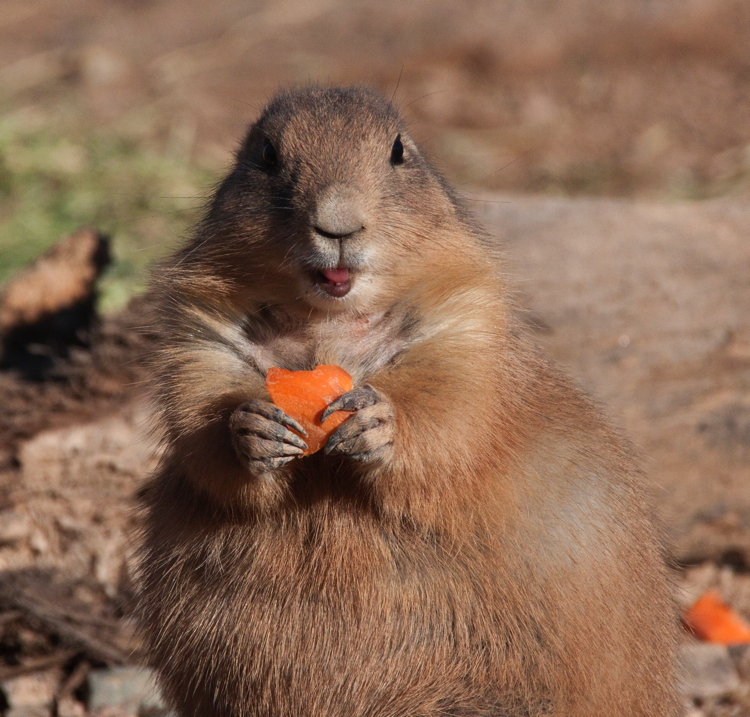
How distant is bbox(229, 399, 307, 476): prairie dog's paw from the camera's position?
3379mm

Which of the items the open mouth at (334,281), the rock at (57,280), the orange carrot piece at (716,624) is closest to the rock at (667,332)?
the orange carrot piece at (716,624)

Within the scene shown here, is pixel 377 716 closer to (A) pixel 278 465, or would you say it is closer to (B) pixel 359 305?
(A) pixel 278 465

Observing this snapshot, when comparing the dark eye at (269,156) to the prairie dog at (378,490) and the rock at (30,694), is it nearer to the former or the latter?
the prairie dog at (378,490)

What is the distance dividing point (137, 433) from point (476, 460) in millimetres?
3107

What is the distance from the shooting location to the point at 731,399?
20.3 ft

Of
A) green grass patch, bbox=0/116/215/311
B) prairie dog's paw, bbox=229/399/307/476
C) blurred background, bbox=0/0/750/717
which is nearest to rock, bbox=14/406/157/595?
blurred background, bbox=0/0/750/717

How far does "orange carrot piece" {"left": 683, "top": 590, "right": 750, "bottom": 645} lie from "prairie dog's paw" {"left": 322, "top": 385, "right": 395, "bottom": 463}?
10.3ft

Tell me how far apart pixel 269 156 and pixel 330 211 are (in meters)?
0.63

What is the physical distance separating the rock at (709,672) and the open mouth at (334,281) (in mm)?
3072

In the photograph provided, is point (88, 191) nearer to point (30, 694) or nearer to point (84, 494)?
point (84, 494)

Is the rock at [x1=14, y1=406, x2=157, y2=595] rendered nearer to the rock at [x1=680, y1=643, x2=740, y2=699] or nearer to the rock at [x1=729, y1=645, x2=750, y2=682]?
the rock at [x1=680, y1=643, x2=740, y2=699]

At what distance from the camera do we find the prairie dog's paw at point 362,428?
3.39m

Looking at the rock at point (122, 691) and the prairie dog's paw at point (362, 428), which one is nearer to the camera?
the prairie dog's paw at point (362, 428)

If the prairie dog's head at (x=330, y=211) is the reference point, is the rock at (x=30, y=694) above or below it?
below
